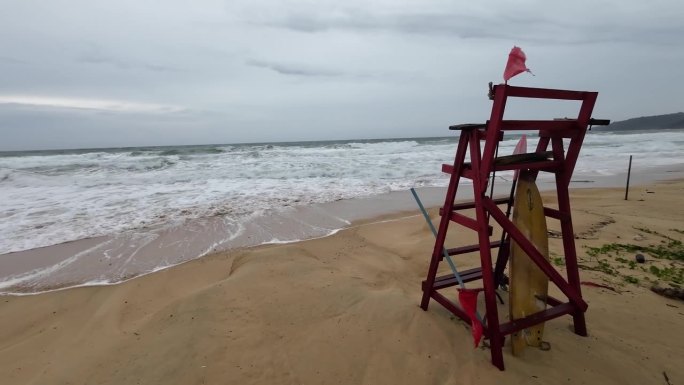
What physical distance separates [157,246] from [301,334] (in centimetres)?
470

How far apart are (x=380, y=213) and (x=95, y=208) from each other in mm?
7805

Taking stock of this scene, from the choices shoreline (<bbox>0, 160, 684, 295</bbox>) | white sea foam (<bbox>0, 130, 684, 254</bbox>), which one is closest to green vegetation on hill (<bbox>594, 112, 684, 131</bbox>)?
white sea foam (<bbox>0, 130, 684, 254</bbox>)

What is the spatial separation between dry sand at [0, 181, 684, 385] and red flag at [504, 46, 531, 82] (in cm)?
221

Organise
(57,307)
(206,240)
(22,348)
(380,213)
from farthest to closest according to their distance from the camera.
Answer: (380,213)
(206,240)
(57,307)
(22,348)

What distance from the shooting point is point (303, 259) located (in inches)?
200

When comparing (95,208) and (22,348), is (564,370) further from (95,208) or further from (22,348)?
(95,208)

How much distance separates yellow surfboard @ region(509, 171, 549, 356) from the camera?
3.03 meters

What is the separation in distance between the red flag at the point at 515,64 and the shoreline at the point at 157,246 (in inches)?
201

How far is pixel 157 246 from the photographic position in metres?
6.75

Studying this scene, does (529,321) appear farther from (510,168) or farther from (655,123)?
(655,123)

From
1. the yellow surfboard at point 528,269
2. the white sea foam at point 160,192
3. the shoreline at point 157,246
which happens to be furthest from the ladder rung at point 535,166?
the white sea foam at point 160,192

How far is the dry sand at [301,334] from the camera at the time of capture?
9.28 feet

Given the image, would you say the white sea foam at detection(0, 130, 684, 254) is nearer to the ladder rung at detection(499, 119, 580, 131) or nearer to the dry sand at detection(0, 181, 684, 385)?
the dry sand at detection(0, 181, 684, 385)

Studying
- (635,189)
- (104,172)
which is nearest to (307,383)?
(635,189)
